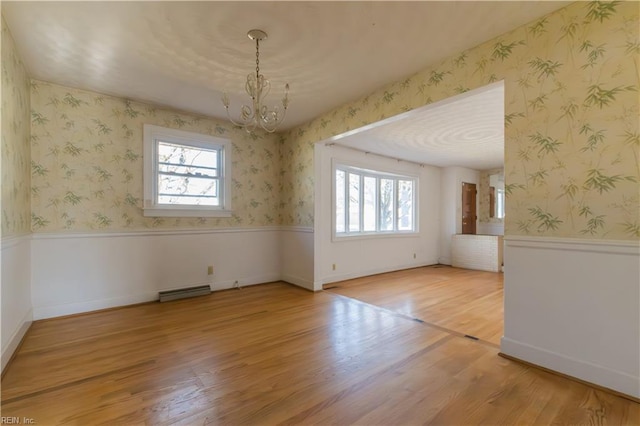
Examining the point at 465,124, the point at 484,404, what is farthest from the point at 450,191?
the point at 484,404

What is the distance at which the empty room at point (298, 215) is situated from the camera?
5.71ft

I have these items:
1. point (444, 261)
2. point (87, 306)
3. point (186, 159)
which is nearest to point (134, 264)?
point (87, 306)

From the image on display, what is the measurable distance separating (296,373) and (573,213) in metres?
2.17

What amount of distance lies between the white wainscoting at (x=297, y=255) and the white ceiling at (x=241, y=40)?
84.2 inches

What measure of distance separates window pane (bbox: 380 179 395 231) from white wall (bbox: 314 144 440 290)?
0.88ft

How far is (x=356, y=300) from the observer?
12.4ft

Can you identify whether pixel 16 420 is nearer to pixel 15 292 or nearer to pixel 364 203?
pixel 15 292

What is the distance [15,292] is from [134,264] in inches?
47.0

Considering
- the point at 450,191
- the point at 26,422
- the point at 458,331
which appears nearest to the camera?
the point at 26,422

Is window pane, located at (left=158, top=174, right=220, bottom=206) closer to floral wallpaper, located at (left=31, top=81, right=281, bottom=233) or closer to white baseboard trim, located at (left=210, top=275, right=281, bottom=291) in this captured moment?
floral wallpaper, located at (left=31, top=81, right=281, bottom=233)

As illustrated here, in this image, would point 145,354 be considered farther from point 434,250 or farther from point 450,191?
point 450,191

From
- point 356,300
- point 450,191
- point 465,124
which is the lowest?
point 356,300

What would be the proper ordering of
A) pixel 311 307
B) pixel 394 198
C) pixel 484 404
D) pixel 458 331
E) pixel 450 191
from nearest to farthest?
pixel 484 404
pixel 458 331
pixel 311 307
pixel 394 198
pixel 450 191

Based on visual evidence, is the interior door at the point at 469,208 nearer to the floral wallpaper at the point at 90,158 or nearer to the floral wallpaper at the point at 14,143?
the floral wallpaper at the point at 90,158
